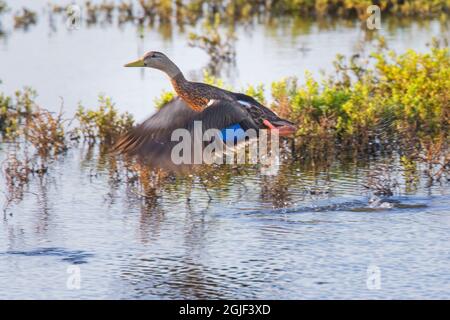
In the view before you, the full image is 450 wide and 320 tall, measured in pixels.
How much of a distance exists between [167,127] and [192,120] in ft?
0.70

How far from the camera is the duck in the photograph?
33.0ft

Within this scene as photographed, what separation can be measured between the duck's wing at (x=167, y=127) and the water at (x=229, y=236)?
65cm

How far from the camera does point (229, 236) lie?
1009cm

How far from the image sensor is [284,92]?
1331 centimetres

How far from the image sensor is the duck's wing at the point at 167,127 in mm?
9992

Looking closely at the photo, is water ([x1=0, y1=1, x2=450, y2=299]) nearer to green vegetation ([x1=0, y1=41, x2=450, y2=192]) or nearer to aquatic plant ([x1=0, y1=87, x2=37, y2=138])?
green vegetation ([x1=0, y1=41, x2=450, y2=192])

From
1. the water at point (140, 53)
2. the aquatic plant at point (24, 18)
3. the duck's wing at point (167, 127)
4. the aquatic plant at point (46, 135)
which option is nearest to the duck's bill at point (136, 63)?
the duck's wing at point (167, 127)

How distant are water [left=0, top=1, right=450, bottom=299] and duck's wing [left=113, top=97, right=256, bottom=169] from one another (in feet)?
2.12

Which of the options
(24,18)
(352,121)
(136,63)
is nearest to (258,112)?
(136,63)

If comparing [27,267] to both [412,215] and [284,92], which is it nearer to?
[412,215]

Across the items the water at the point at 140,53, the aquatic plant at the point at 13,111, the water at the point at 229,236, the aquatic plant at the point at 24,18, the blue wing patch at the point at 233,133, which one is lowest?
the water at the point at 229,236

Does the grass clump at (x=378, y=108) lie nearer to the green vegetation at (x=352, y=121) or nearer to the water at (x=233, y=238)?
the green vegetation at (x=352, y=121)

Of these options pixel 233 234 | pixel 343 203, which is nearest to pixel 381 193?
pixel 343 203

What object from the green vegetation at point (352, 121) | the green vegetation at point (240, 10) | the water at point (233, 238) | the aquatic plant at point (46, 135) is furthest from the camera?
the green vegetation at point (240, 10)
